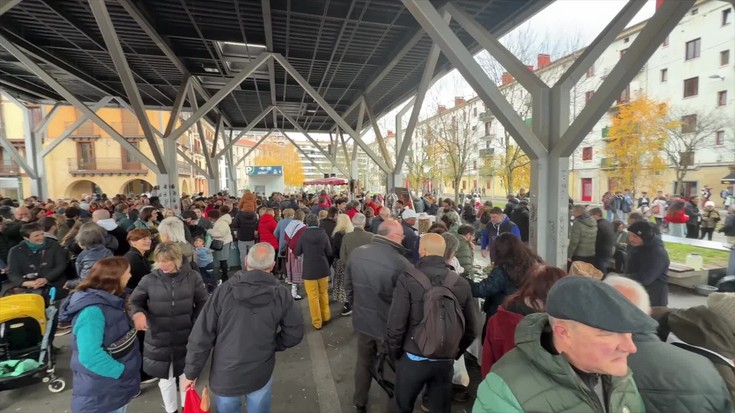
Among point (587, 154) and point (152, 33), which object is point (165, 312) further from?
point (587, 154)

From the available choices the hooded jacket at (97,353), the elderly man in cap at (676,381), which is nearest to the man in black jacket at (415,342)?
the elderly man in cap at (676,381)

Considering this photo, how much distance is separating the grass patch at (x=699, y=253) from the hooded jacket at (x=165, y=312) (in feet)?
31.7

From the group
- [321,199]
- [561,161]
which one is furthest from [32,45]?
[561,161]

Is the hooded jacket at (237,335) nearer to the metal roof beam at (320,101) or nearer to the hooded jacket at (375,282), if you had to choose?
the hooded jacket at (375,282)

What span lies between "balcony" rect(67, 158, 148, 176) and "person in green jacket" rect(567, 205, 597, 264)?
30370 millimetres

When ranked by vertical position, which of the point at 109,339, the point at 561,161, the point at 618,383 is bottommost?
the point at 109,339

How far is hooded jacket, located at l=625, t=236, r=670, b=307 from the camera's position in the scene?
3.72 m

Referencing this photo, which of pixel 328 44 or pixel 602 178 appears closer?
pixel 328 44

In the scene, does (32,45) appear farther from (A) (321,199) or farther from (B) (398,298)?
(B) (398,298)

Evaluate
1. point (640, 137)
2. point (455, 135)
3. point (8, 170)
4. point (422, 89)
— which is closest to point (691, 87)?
point (640, 137)

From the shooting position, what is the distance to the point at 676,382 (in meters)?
1.35

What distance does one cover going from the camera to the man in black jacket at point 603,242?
18.1 ft

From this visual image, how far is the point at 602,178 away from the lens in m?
29.8

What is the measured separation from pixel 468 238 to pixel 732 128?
24385 mm
